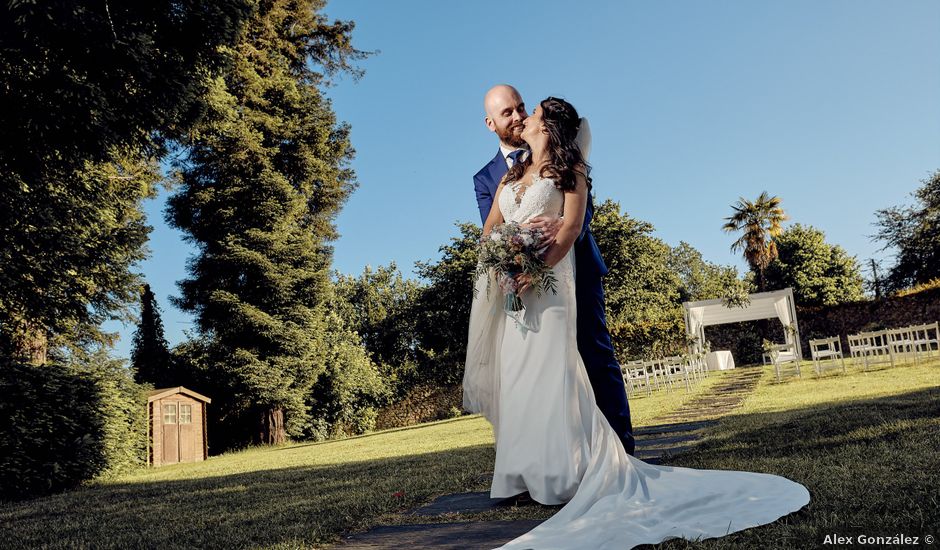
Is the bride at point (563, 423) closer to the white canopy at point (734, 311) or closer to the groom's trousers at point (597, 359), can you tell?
the groom's trousers at point (597, 359)

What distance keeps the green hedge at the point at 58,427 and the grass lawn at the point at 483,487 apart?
128cm

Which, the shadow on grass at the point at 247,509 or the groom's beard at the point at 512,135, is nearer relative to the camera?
the shadow on grass at the point at 247,509

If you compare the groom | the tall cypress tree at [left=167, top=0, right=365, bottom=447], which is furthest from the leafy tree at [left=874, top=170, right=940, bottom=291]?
the groom

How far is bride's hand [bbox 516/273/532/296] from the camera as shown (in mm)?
3188

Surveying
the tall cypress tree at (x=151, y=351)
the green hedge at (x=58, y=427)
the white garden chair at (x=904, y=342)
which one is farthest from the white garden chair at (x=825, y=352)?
the tall cypress tree at (x=151, y=351)

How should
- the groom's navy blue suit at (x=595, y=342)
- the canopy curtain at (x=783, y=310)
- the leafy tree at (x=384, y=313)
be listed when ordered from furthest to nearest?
the leafy tree at (x=384, y=313)
the canopy curtain at (x=783, y=310)
the groom's navy blue suit at (x=595, y=342)

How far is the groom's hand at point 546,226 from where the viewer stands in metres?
3.26

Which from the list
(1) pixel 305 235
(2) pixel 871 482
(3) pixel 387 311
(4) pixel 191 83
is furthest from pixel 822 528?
(3) pixel 387 311

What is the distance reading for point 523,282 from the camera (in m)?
3.22

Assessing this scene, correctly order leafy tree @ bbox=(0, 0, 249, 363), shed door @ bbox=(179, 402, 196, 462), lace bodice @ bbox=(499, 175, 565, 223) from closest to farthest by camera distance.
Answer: lace bodice @ bbox=(499, 175, 565, 223), leafy tree @ bbox=(0, 0, 249, 363), shed door @ bbox=(179, 402, 196, 462)

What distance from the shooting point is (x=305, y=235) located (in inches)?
806

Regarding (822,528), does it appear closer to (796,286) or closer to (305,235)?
(305,235)

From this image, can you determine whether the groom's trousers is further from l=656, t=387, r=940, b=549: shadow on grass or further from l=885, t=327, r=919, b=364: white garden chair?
l=885, t=327, r=919, b=364: white garden chair

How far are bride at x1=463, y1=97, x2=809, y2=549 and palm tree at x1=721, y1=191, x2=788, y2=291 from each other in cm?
2609
